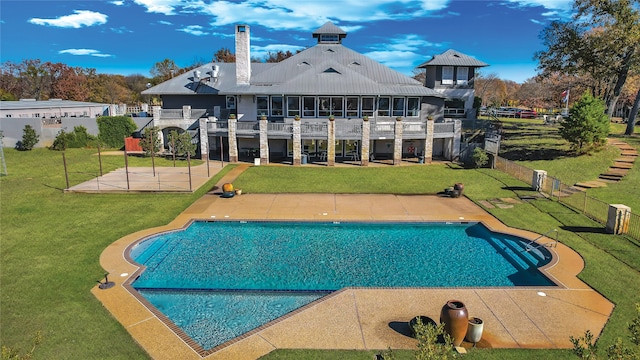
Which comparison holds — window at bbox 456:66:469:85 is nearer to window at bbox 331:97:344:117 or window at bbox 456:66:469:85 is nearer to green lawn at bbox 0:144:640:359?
green lawn at bbox 0:144:640:359

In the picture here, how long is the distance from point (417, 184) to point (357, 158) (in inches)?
365

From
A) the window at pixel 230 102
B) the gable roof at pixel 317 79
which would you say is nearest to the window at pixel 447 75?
the gable roof at pixel 317 79

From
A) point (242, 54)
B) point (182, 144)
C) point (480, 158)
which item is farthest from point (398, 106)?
point (182, 144)

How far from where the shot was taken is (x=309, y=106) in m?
37.9

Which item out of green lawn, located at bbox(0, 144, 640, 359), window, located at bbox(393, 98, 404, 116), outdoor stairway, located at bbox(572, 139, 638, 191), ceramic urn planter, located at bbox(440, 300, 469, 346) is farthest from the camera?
window, located at bbox(393, 98, 404, 116)

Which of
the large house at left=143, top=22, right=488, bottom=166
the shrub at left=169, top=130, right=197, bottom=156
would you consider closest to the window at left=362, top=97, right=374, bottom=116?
the large house at left=143, top=22, right=488, bottom=166

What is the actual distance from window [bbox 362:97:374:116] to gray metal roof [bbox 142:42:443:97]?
1.16 meters

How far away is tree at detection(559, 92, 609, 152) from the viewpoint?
30078mm

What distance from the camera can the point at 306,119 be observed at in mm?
37062

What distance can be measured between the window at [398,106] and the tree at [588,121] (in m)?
13.7

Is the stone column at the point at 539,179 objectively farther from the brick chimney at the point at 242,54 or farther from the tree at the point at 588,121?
the brick chimney at the point at 242,54

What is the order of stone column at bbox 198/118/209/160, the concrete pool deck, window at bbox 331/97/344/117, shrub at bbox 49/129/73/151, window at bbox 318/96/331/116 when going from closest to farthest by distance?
the concrete pool deck
stone column at bbox 198/118/209/160
window at bbox 318/96/331/116
window at bbox 331/97/344/117
shrub at bbox 49/129/73/151

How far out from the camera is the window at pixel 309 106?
37719mm

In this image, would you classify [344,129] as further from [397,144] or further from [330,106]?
[397,144]
